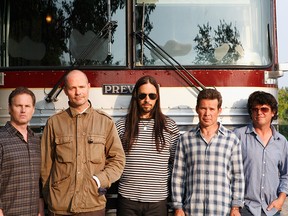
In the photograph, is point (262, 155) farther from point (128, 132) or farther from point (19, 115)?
point (19, 115)

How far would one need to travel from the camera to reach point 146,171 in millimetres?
3574

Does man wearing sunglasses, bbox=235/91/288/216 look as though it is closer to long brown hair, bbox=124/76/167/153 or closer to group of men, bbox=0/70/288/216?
group of men, bbox=0/70/288/216

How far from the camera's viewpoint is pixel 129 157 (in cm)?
362

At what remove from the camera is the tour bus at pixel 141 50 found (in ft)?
14.4

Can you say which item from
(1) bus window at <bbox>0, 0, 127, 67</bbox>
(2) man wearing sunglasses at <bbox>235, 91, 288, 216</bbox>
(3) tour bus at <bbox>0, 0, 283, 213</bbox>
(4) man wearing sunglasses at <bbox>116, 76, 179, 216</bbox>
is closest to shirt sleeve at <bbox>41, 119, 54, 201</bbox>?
(4) man wearing sunglasses at <bbox>116, 76, 179, 216</bbox>

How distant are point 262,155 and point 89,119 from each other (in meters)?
1.30

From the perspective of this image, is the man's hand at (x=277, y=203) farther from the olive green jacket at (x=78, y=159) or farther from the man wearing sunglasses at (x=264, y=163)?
the olive green jacket at (x=78, y=159)

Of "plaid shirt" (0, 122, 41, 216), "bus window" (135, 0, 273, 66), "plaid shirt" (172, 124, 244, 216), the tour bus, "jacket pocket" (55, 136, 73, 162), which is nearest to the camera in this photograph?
"plaid shirt" (0, 122, 41, 216)

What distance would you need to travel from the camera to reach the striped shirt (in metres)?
3.55

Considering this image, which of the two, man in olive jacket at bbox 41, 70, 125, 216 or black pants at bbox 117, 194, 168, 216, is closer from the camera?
man in olive jacket at bbox 41, 70, 125, 216

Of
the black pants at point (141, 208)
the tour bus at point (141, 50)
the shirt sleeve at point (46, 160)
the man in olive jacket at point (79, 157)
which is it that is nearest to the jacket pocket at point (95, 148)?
the man in olive jacket at point (79, 157)

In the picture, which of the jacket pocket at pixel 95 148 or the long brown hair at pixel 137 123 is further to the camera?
the long brown hair at pixel 137 123

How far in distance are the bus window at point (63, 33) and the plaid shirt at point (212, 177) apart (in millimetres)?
1354

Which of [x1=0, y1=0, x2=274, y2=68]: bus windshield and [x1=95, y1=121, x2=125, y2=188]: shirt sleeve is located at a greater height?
[x1=0, y1=0, x2=274, y2=68]: bus windshield
